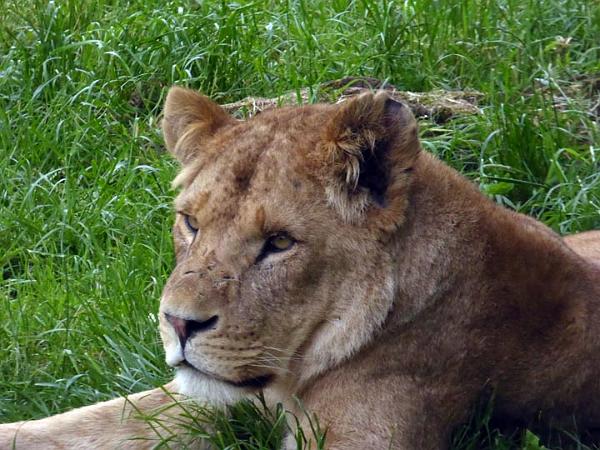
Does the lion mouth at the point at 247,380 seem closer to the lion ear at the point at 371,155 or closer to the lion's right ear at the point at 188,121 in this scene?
the lion ear at the point at 371,155

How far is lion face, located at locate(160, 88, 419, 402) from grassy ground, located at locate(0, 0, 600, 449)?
0.97m

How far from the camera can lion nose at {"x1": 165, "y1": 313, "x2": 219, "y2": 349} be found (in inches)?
158

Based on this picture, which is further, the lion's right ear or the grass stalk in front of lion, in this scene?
the lion's right ear

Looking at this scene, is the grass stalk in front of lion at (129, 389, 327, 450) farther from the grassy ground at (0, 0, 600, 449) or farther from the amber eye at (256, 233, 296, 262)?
the amber eye at (256, 233, 296, 262)

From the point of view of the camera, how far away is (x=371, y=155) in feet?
13.8

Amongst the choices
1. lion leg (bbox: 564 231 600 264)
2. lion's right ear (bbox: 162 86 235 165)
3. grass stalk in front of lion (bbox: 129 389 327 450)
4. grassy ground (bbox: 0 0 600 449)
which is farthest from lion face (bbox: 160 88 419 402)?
lion leg (bbox: 564 231 600 264)

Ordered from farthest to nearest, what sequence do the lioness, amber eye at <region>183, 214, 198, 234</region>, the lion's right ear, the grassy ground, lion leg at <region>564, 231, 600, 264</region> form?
the grassy ground
lion leg at <region>564, 231, 600, 264</region>
the lion's right ear
amber eye at <region>183, 214, 198, 234</region>
the lioness

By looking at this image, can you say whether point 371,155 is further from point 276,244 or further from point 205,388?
point 205,388

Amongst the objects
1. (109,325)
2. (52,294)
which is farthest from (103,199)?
(109,325)

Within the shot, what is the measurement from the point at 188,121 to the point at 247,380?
1106 millimetres

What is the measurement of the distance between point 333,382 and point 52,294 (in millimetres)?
1933

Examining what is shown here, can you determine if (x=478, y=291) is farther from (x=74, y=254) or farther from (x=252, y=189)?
(x=74, y=254)

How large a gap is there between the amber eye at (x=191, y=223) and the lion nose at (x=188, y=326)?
16.8 inches

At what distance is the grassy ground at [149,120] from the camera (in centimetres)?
532
